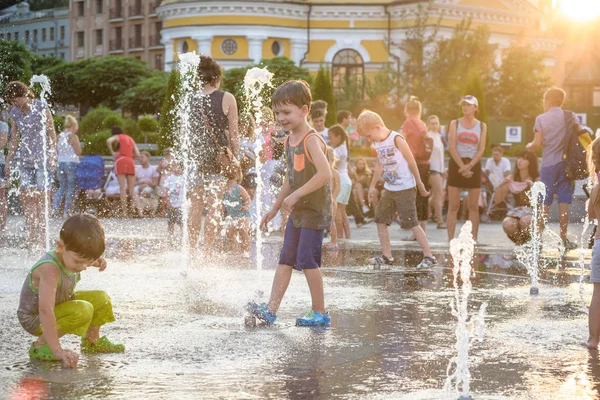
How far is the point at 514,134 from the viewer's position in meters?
45.7

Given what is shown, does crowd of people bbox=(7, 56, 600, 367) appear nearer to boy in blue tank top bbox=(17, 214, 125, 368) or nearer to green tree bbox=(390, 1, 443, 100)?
boy in blue tank top bbox=(17, 214, 125, 368)

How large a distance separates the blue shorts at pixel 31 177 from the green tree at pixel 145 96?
46.6 meters

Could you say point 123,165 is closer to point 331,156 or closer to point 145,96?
point 331,156

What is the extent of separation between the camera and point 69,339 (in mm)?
6316

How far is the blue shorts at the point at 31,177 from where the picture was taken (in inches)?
460

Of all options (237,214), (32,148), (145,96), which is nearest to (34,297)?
(32,148)

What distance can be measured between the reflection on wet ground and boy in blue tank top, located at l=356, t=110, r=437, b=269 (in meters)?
Answer: 0.93

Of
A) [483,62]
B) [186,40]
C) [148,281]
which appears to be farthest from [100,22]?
[148,281]

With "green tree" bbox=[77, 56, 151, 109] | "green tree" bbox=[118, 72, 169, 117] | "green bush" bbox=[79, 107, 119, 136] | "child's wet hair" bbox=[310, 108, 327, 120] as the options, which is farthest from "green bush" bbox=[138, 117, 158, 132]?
"child's wet hair" bbox=[310, 108, 327, 120]

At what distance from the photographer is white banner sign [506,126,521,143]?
149ft

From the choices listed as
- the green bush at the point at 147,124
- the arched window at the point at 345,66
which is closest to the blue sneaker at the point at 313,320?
the green bush at the point at 147,124

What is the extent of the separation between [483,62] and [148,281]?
46922 mm

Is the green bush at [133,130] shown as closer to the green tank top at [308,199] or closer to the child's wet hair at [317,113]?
the child's wet hair at [317,113]

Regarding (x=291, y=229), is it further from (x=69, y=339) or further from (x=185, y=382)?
(x=185, y=382)
